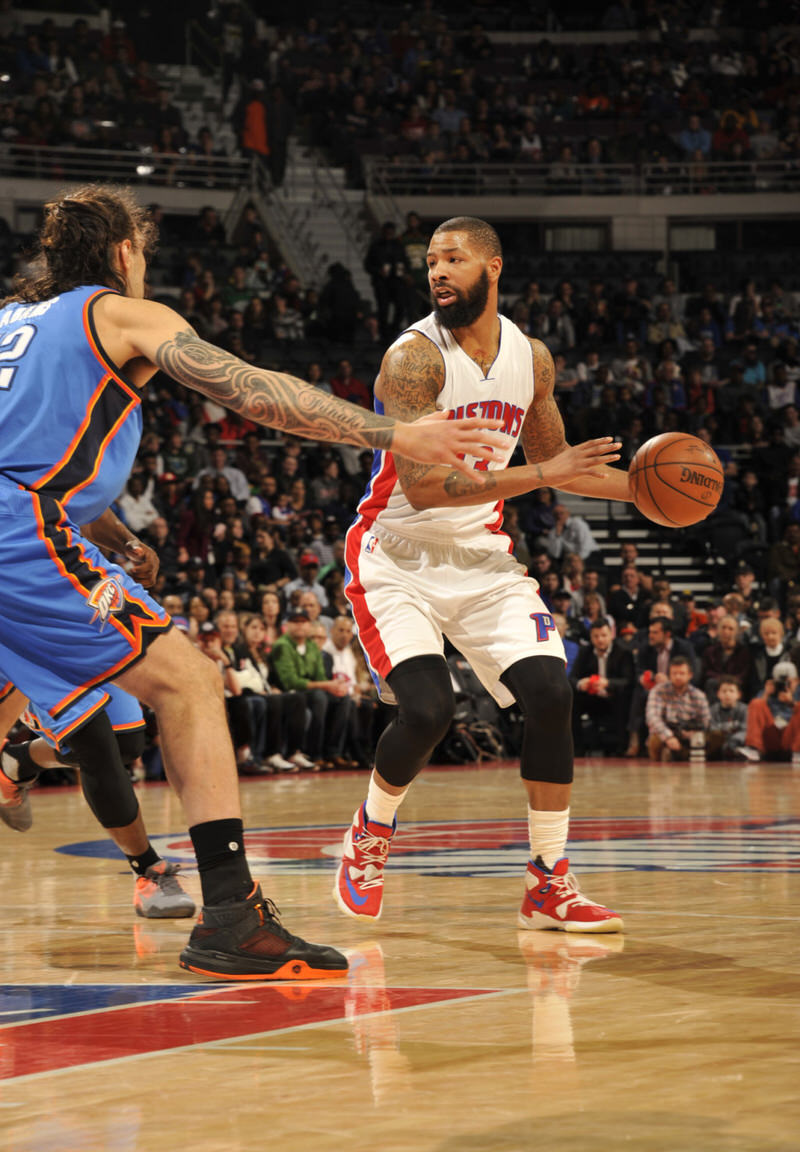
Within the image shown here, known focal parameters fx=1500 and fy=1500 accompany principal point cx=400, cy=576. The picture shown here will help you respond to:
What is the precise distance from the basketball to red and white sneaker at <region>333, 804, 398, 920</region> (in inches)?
48.9

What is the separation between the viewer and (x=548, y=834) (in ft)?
14.3

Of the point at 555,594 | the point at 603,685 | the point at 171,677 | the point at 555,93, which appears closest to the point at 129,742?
the point at 171,677

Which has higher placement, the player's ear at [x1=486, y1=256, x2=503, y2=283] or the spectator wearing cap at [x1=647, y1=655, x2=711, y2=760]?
the player's ear at [x1=486, y1=256, x2=503, y2=283]

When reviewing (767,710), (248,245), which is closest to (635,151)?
(248,245)

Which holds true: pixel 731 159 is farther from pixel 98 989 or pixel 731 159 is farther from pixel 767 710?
pixel 98 989

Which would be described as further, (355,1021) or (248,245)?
(248,245)

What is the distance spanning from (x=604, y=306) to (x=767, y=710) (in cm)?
919

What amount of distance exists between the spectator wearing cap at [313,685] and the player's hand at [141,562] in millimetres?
7653

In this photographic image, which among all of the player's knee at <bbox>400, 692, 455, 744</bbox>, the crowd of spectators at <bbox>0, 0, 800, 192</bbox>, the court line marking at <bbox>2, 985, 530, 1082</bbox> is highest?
the crowd of spectators at <bbox>0, 0, 800, 192</bbox>

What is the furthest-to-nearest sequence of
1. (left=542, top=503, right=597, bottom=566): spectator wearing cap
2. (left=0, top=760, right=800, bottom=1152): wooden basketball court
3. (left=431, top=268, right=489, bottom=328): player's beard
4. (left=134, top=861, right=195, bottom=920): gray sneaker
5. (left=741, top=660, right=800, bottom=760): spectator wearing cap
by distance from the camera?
(left=542, top=503, right=597, bottom=566): spectator wearing cap < (left=741, top=660, right=800, bottom=760): spectator wearing cap < (left=431, top=268, right=489, bottom=328): player's beard < (left=134, top=861, right=195, bottom=920): gray sneaker < (left=0, top=760, right=800, bottom=1152): wooden basketball court

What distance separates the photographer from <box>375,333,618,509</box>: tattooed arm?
3.96 meters

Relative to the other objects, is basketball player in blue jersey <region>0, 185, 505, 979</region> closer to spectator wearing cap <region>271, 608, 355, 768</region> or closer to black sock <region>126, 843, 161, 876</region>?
black sock <region>126, 843, 161, 876</region>

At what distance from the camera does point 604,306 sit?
2012 cm

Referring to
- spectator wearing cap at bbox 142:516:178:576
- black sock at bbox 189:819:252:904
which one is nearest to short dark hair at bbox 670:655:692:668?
spectator wearing cap at bbox 142:516:178:576
